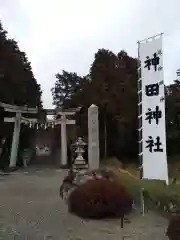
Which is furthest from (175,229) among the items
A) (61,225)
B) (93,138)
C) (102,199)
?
(93,138)

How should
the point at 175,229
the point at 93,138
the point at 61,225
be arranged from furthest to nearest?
the point at 93,138 → the point at 61,225 → the point at 175,229

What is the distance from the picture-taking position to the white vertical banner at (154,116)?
7715mm

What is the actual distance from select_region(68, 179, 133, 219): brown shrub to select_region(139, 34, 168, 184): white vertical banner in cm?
82

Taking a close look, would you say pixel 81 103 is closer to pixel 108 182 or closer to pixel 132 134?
pixel 132 134

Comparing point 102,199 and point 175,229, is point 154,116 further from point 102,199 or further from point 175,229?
point 175,229

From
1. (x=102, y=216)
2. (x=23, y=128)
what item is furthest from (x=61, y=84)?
(x=102, y=216)

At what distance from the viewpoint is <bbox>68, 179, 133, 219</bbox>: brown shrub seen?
728 cm

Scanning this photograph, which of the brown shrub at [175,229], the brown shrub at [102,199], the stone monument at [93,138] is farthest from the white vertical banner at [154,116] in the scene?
the stone monument at [93,138]

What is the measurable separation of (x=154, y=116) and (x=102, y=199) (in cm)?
202

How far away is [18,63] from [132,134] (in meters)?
9.46

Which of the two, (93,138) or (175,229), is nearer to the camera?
(175,229)

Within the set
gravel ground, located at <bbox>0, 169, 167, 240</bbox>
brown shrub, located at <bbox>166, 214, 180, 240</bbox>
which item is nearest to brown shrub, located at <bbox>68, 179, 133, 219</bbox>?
gravel ground, located at <bbox>0, 169, 167, 240</bbox>

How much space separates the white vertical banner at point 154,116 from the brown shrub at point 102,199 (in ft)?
2.68

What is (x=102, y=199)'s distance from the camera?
7.26m
